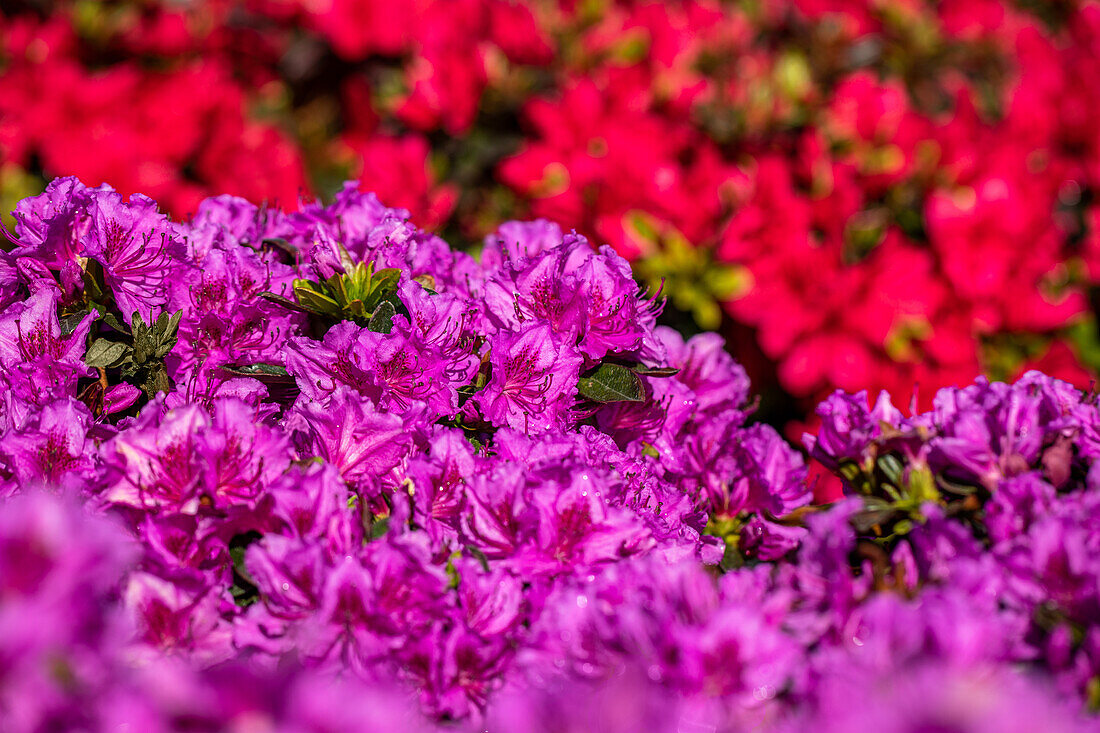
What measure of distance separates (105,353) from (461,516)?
0.46 m

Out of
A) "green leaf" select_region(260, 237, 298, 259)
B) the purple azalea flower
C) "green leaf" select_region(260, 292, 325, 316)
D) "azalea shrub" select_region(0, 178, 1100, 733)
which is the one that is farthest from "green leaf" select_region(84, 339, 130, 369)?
the purple azalea flower

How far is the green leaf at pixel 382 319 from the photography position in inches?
43.9

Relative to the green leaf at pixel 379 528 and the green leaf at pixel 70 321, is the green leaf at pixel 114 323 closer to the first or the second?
the green leaf at pixel 70 321

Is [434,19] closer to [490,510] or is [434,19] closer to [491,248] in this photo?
[491,248]

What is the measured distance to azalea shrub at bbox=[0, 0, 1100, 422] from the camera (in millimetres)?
2184

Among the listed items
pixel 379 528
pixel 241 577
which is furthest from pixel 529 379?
pixel 241 577

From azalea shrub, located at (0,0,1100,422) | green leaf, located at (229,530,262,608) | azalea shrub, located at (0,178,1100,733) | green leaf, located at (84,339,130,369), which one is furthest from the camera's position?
azalea shrub, located at (0,0,1100,422)

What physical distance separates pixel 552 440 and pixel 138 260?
53 centimetres

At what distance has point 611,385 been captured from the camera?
114 centimetres

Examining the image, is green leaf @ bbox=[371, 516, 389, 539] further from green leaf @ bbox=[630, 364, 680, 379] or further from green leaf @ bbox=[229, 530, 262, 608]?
green leaf @ bbox=[630, 364, 680, 379]

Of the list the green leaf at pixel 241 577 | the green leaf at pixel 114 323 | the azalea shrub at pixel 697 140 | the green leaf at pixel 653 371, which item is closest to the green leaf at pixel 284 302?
the green leaf at pixel 114 323

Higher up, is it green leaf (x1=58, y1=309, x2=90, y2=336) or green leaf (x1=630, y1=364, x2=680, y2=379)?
green leaf (x1=58, y1=309, x2=90, y2=336)

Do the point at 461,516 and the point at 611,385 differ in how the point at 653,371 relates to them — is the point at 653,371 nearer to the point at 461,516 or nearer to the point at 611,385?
the point at 611,385

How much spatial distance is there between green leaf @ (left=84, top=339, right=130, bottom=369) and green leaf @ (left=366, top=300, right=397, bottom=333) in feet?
0.93
